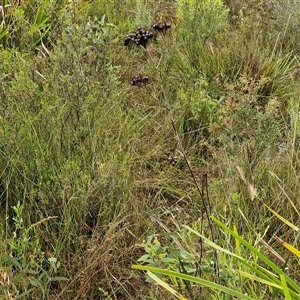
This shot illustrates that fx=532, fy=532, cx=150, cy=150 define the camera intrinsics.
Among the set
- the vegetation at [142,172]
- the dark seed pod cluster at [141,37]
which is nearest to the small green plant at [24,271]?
the vegetation at [142,172]

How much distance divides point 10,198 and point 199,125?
1.13 meters

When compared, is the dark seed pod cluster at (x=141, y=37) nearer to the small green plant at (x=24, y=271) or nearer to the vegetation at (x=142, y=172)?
the vegetation at (x=142, y=172)

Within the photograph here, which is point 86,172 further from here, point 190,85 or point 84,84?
point 190,85

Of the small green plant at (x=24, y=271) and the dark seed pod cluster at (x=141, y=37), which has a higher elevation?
the dark seed pod cluster at (x=141, y=37)

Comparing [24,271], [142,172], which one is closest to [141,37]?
[142,172]

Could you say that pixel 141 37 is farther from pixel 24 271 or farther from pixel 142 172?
pixel 24 271

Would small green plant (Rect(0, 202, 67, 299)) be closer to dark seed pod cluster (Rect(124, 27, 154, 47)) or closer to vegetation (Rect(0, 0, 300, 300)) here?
vegetation (Rect(0, 0, 300, 300))

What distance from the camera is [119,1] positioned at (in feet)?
13.6

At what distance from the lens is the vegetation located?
69.2 inches

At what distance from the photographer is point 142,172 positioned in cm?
249

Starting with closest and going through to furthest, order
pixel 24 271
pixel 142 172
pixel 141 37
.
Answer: pixel 24 271 < pixel 141 37 < pixel 142 172

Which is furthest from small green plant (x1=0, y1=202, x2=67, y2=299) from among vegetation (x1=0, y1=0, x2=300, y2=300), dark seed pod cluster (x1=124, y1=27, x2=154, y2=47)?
dark seed pod cluster (x1=124, y1=27, x2=154, y2=47)

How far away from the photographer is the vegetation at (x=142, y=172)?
1.76 m

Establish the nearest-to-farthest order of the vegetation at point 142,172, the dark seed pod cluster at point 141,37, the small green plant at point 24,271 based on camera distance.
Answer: the small green plant at point 24,271
the vegetation at point 142,172
the dark seed pod cluster at point 141,37
